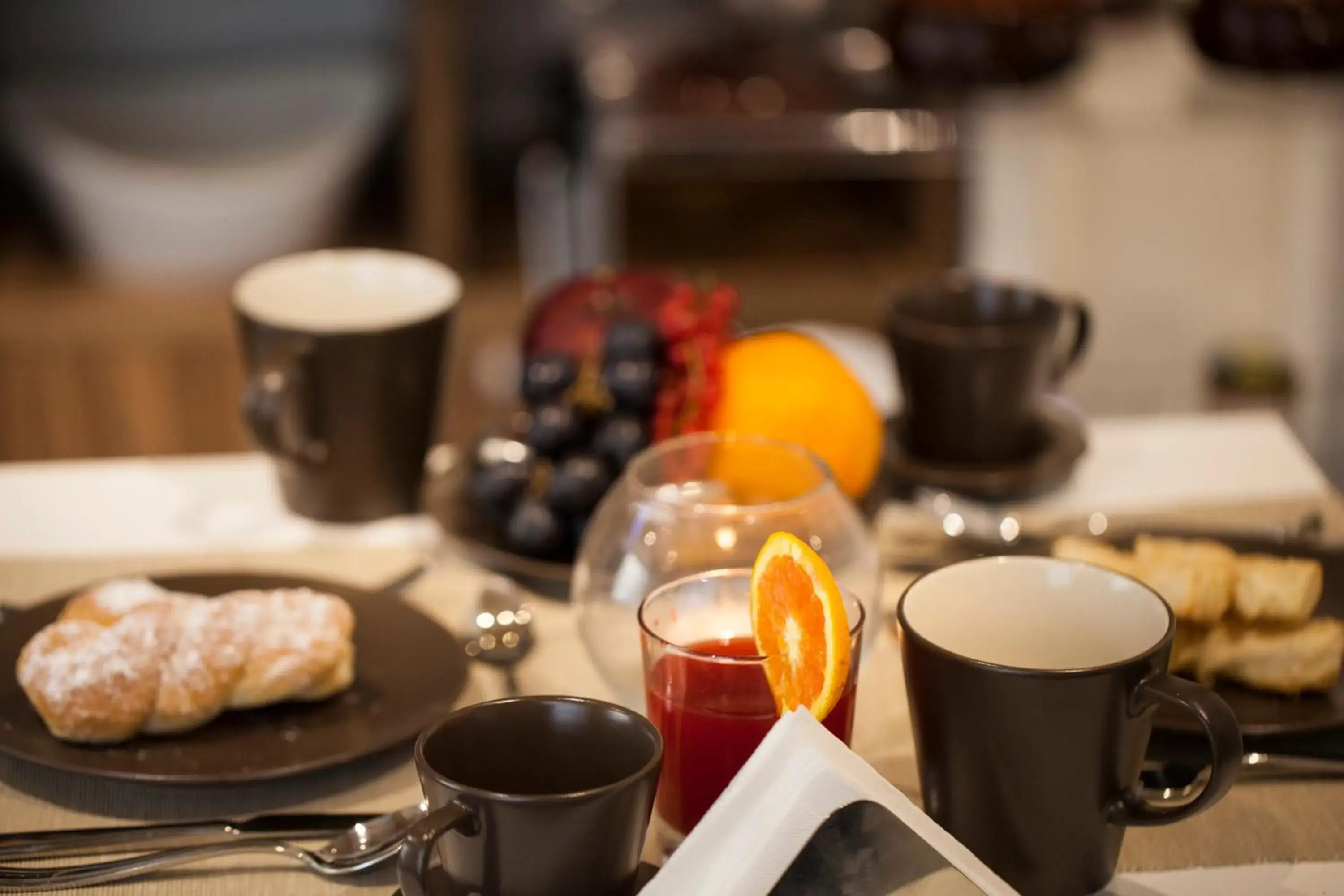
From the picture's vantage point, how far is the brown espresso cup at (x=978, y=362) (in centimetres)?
105

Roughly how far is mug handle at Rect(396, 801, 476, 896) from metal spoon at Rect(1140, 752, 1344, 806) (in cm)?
32

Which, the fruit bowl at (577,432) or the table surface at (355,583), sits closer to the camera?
the table surface at (355,583)

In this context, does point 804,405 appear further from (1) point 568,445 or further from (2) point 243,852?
(2) point 243,852

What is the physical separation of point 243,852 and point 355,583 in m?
0.31

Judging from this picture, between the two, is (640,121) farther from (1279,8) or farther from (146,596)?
(146,596)

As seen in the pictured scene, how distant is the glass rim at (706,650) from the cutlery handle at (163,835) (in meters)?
0.16

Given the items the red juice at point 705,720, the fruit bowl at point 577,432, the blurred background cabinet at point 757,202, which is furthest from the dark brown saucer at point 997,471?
the blurred background cabinet at point 757,202

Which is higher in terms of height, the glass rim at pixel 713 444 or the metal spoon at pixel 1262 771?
the glass rim at pixel 713 444

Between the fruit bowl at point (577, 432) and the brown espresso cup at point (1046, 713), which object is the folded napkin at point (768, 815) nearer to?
the brown espresso cup at point (1046, 713)

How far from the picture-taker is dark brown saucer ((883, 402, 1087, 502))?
→ 105 cm

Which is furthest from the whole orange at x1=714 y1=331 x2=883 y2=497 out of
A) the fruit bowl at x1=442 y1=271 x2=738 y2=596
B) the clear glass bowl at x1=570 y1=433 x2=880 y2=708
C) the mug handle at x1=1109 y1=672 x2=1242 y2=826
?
the mug handle at x1=1109 y1=672 x2=1242 y2=826

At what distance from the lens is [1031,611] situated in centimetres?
68

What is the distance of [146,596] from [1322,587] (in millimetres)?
641

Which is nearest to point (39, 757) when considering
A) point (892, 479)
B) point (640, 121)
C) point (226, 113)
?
point (892, 479)
